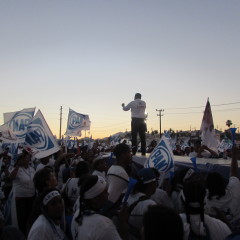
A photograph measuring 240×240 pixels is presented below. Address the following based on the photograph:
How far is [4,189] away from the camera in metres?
6.68

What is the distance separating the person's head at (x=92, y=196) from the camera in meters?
2.59

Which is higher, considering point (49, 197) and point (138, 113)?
point (138, 113)

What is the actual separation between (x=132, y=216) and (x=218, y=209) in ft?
3.02

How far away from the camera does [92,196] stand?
2.59 meters

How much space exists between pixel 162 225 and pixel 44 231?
1.47m

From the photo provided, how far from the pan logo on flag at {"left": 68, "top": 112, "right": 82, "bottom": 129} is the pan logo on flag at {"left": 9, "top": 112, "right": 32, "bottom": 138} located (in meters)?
3.49

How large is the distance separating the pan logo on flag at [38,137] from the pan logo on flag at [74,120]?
6524 millimetres


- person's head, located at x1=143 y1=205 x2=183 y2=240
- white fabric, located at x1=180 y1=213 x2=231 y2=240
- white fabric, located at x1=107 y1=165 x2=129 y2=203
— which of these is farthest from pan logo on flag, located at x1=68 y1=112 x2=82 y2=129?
person's head, located at x1=143 y1=205 x2=183 y2=240

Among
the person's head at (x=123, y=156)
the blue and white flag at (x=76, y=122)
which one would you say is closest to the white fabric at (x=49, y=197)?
the person's head at (x=123, y=156)

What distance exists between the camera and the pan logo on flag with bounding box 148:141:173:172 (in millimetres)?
4633

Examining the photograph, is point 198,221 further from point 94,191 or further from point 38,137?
point 38,137

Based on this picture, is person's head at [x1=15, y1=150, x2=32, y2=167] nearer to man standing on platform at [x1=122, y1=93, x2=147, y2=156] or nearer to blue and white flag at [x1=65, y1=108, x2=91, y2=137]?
man standing on platform at [x1=122, y1=93, x2=147, y2=156]

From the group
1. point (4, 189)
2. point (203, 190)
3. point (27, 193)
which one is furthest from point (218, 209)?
point (4, 189)

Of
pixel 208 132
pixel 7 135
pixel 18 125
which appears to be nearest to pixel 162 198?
pixel 208 132
